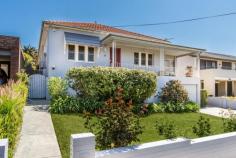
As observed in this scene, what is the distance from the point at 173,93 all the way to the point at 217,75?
1304 cm

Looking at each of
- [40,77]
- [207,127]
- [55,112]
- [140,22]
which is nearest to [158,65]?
[140,22]

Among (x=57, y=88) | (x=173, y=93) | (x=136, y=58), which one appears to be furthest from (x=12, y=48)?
(x=173, y=93)

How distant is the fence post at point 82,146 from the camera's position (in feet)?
12.6

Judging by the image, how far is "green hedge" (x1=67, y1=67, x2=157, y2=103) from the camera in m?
14.7

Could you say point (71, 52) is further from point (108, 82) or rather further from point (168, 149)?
point (168, 149)

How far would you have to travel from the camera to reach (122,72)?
1562cm

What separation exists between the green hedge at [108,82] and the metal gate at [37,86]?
17.4 feet

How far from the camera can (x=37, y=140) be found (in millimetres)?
7438

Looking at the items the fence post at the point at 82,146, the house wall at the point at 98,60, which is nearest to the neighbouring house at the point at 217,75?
the house wall at the point at 98,60

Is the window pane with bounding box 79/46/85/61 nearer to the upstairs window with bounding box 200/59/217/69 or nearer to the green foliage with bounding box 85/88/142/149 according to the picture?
the green foliage with bounding box 85/88/142/149

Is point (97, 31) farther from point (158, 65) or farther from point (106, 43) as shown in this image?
point (158, 65)

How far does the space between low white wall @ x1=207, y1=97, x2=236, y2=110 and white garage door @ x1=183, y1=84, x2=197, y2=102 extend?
437cm

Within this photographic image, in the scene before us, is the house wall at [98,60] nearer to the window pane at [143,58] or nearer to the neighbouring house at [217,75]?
the window pane at [143,58]

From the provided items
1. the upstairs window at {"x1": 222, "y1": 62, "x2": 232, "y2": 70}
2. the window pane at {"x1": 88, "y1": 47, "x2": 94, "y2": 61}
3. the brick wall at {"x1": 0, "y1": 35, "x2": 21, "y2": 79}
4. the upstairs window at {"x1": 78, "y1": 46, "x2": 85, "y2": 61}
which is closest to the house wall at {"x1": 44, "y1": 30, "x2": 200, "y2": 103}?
the window pane at {"x1": 88, "y1": 47, "x2": 94, "y2": 61}
